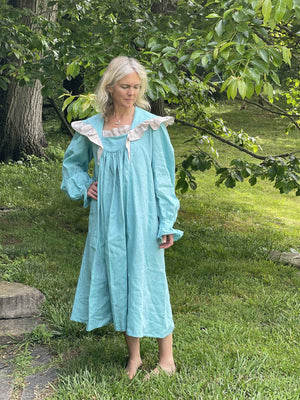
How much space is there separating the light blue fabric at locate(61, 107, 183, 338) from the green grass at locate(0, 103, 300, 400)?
0.33 m

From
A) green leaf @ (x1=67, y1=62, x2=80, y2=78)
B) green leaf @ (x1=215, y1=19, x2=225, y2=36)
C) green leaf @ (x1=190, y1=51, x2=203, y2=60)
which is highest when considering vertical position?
green leaf @ (x1=215, y1=19, x2=225, y2=36)

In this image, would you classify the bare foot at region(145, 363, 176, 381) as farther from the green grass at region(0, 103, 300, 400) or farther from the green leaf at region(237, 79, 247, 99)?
the green leaf at region(237, 79, 247, 99)

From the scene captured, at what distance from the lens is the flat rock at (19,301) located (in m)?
3.46

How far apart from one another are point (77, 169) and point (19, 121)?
6.42 meters

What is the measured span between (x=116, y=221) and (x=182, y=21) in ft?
8.22

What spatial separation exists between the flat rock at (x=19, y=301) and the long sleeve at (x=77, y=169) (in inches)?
44.6

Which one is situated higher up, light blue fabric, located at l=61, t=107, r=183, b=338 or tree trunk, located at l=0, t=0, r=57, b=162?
light blue fabric, located at l=61, t=107, r=183, b=338

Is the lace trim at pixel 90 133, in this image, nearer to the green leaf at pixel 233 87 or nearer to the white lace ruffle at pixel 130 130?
the white lace ruffle at pixel 130 130

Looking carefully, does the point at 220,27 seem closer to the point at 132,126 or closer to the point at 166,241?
the point at 132,126

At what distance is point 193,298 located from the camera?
4027 millimetres

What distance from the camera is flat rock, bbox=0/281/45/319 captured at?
3465mm

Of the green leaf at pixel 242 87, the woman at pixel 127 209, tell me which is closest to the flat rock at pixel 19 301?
the woman at pixel 127 209

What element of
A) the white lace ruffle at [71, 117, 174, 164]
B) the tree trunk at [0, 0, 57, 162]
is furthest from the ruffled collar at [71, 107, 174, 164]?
the tree trunk at [0, 0, 57, 162]

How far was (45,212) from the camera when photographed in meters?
6.62
